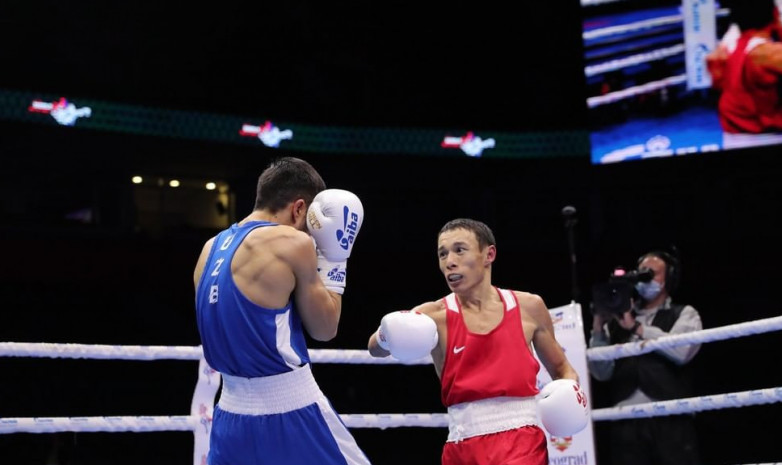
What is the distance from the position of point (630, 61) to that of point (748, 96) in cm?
115

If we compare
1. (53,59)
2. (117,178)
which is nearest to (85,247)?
(117,178)

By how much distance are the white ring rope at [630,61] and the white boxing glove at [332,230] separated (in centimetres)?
662

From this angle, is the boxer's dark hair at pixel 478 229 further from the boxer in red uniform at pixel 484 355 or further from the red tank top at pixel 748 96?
the red tank top at pixel 748 96

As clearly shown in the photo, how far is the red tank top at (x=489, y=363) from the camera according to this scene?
2.82 m

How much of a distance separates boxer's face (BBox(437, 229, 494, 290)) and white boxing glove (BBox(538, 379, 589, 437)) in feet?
1.62

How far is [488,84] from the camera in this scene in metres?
13.0

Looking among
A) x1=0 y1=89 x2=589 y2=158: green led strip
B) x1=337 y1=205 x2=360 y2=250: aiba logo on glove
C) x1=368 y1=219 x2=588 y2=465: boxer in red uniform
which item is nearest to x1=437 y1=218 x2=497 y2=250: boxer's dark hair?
x1=368 y1=219 x2=588 y2=465: boxer in red uniform

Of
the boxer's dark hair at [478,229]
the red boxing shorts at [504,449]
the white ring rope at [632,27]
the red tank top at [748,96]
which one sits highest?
the white ring rope at [632,27]

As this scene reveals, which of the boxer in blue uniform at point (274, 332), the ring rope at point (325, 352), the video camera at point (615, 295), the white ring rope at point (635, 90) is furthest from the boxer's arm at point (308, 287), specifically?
the white ring rope at point (635, 90)

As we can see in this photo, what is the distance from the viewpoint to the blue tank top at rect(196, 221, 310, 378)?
7.36 ft

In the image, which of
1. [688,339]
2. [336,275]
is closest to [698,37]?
[688,339]

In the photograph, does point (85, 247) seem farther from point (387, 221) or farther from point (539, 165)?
point (539, 165)

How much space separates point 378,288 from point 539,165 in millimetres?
3388

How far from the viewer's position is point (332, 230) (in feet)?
7.69
